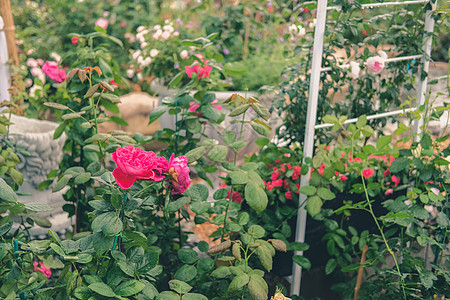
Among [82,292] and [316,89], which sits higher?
[316,89]

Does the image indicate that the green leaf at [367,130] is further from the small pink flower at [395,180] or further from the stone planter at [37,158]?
the stone planter at [37,158]

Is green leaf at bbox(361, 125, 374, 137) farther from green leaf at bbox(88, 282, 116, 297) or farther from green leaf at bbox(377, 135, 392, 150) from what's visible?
green leaf at bbox(88, 282, 116, 297)

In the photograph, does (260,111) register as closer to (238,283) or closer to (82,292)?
(238,283)

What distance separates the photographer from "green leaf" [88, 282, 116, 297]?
39.1 inches

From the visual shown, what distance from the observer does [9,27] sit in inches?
118

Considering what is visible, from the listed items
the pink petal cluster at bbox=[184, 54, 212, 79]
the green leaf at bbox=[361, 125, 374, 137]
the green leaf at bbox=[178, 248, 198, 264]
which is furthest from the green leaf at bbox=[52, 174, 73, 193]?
the green leaf at bbox=[361, 125, 374, 137]

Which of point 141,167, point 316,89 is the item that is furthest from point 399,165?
point 141,167

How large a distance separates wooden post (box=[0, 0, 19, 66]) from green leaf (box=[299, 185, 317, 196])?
7.42 ft

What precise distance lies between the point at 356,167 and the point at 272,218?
1.22 ft

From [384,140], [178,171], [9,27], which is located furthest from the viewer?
[9,27]

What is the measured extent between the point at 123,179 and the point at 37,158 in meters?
1.57

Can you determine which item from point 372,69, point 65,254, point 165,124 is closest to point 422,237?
point 372,69

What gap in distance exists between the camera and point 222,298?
134cm

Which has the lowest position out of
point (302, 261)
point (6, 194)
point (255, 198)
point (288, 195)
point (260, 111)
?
point (302, 261)
